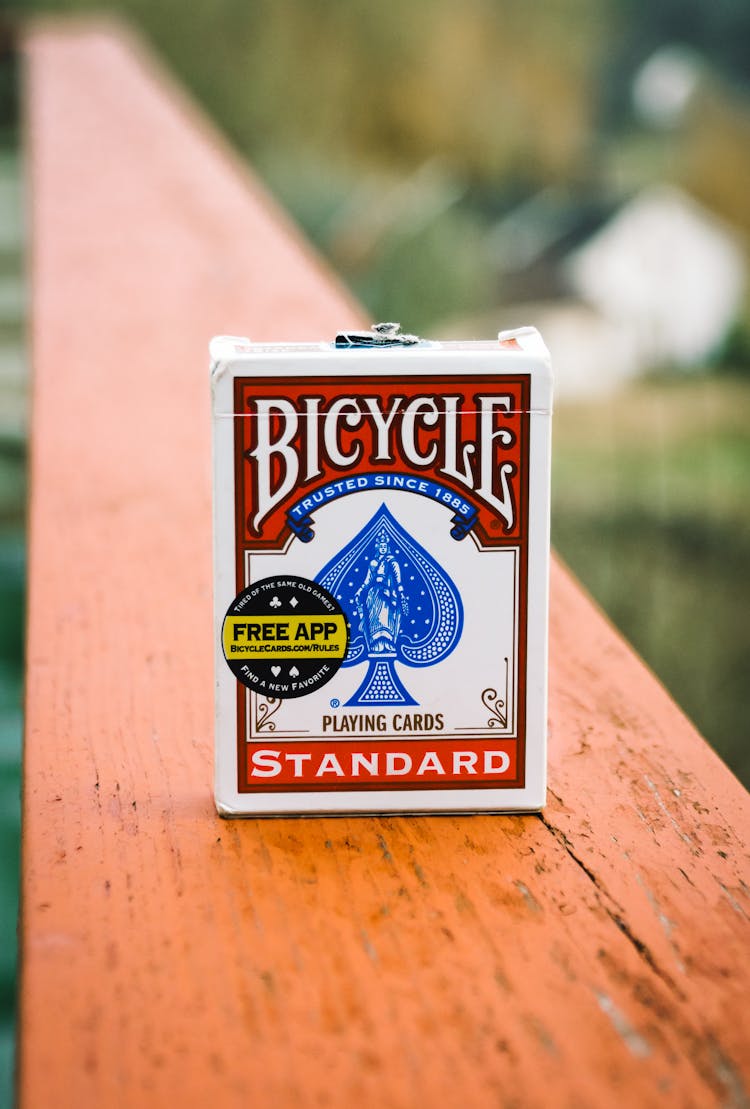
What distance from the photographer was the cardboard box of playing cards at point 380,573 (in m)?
0.58

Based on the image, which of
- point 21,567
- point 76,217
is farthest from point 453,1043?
point 76,217

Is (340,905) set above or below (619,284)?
below

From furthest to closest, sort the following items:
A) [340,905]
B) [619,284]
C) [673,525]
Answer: [619,284], [673,525], [340,905]

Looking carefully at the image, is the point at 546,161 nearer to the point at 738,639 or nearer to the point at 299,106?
the point at 299,106

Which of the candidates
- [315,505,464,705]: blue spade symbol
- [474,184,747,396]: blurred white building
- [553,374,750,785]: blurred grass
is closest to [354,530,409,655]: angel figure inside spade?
[315,505,464,705]: blue spade symbol

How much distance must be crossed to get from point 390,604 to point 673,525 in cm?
740

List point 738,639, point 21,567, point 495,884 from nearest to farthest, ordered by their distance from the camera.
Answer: point 495,884 < point 21,567 < point 738,639

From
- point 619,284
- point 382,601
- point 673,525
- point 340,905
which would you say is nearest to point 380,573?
point 382,601

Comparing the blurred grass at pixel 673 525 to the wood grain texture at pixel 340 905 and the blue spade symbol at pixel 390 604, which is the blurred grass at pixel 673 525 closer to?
the wood grain texture at pixel 340 905

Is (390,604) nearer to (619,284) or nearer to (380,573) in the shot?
(380,573)

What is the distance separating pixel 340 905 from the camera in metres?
0.54

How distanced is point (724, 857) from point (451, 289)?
723cm

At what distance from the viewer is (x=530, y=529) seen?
595mm

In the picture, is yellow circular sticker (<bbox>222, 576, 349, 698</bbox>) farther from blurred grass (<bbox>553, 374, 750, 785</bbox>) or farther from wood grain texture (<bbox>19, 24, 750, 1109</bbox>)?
blurred grass (<bbox>553, 374, 750, 785</bbox>)
